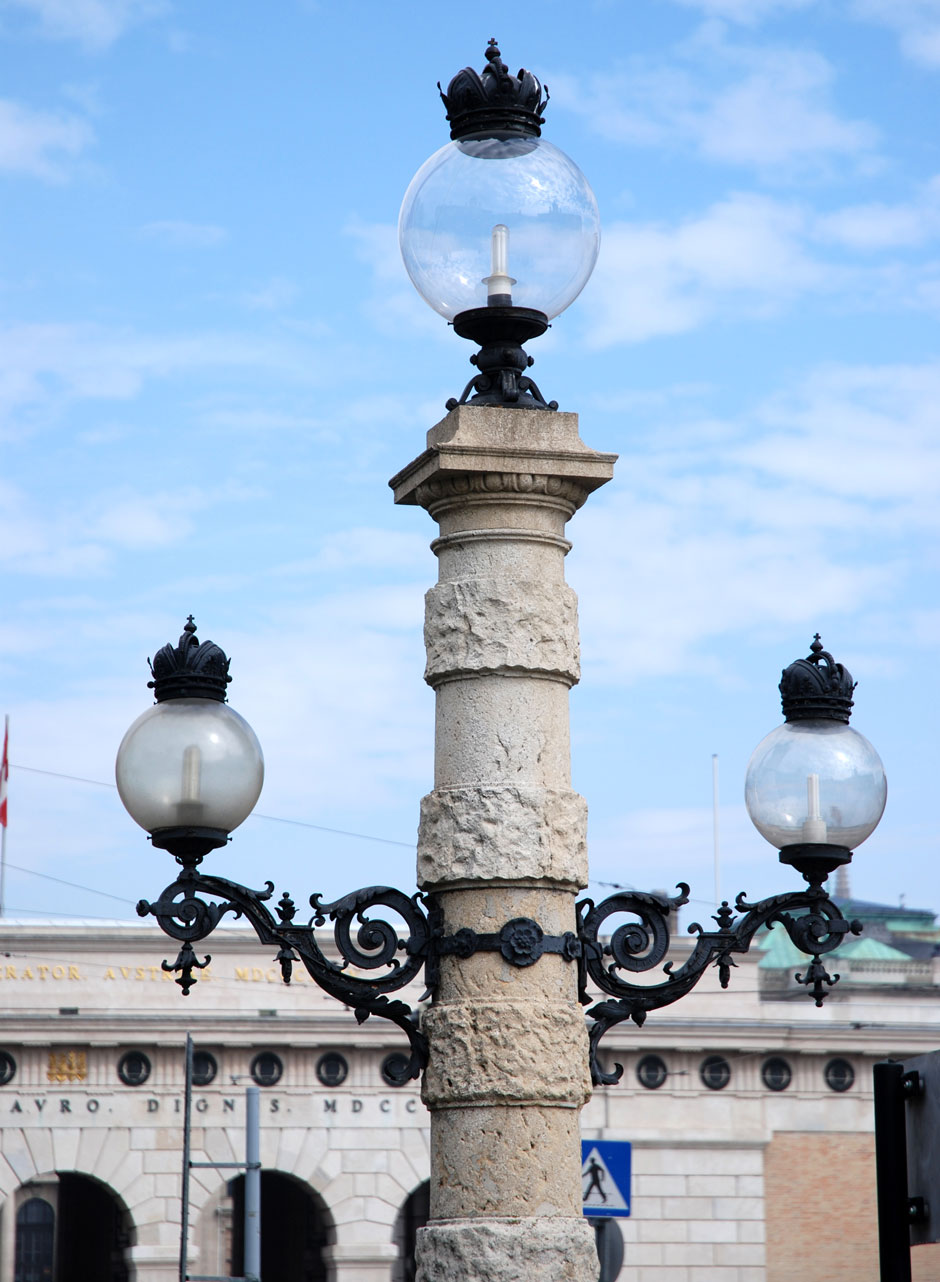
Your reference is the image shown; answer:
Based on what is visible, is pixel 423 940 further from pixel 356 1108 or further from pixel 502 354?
pixel 356 1108

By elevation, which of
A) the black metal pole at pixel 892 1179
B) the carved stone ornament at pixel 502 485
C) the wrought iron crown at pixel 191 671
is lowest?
the black metal pole at pixel 892 1179

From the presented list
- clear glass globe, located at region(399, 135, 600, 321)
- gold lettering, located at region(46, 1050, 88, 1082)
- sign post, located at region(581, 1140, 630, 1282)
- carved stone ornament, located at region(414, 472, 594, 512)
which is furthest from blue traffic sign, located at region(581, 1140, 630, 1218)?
gold lettering, located at region(46, 1050, 88, 1082)

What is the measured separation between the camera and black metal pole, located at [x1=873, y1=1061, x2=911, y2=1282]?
189 inches

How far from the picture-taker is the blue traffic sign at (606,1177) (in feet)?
38.3

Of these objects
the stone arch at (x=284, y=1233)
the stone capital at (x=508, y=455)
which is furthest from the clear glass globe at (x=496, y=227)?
the stone arch at (x=284, y=1233)

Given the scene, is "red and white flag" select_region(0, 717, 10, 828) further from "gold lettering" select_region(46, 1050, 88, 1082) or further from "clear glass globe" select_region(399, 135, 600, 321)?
"clear glass globe" select_region(399, 135, 600, 321)

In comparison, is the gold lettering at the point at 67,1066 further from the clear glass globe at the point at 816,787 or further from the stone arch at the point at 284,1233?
the clear glass globe at the point at 816,787

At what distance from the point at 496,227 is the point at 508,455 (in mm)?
816

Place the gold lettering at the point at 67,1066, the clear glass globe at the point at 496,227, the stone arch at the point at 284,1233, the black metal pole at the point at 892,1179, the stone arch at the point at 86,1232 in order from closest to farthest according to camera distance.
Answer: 1. the black metal pole at the point at 892,1179
2. the clear glass globe at the point at 496,227
3. the gold lettering at the point at 67,1066
4. the stone arch at the point at 86,1232
5. the stone arch at the point at 284,1233

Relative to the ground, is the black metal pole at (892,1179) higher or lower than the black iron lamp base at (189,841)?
lower

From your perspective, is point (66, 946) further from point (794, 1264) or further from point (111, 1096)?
point (794, 1264)

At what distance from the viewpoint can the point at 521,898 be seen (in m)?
7.10

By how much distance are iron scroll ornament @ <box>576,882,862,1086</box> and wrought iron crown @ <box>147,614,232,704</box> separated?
4.99 ft

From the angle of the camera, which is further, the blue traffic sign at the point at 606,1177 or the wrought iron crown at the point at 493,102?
the blue traffic sign at the point at 606,1177
